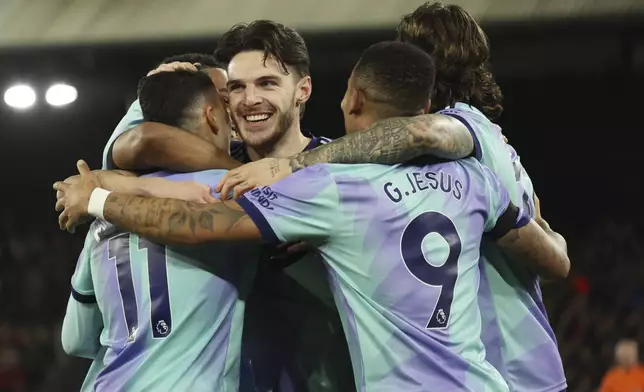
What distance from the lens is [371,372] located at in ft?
7.73

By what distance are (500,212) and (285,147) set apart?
0.87 m

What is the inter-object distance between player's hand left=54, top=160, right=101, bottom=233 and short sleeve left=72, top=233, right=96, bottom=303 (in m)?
0.08

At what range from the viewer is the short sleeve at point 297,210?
7.60 feet

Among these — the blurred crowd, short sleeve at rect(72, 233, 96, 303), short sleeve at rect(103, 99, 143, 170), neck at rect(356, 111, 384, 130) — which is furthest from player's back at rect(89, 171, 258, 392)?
the blurred crowd

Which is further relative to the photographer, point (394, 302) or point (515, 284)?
point (515, 284)

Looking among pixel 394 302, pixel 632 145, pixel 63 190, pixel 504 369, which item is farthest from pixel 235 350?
pixel 632 145

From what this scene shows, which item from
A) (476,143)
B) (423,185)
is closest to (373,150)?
(423,185)

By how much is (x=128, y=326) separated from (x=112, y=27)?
5.18m

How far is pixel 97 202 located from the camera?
2500mm

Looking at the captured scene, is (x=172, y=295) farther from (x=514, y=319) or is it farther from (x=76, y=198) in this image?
(x=514, y=319)

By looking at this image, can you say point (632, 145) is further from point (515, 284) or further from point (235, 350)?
point (235, 350)

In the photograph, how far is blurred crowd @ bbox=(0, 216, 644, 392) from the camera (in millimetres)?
9000

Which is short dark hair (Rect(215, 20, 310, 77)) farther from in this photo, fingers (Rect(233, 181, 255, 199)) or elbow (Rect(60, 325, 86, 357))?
elbow (Rect(60, 325, 86, 357))

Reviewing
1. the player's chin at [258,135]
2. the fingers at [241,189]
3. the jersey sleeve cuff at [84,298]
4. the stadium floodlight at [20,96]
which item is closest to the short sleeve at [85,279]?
the jersey sleeve cuff at [84,298]
